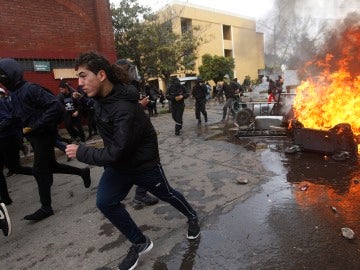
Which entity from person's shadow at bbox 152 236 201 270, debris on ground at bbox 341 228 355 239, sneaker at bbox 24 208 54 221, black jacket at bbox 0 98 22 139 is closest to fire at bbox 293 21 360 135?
debris on ground at bbox 341 228 355 239

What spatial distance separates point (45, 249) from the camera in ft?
12.1

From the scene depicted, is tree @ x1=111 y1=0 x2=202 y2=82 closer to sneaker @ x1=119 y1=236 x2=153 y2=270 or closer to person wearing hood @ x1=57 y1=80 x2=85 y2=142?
person wearing hood @ x1=57 y1=80 x2=85 y2=142

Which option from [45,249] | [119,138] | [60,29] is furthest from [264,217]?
[60,29]

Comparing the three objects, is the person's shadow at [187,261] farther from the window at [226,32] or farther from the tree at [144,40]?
the window at [226,32]

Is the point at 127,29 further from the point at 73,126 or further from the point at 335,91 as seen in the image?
the point at 335,91

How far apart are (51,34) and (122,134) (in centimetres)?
1004

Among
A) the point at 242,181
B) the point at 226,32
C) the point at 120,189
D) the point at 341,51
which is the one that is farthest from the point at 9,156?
the point at 226,32

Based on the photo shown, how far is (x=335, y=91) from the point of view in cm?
700

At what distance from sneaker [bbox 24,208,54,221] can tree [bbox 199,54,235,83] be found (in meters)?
29.9

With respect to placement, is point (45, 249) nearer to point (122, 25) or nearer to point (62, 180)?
point (62, 180)

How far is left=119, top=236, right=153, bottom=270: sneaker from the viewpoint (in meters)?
2.98

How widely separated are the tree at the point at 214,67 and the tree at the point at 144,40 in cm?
1468

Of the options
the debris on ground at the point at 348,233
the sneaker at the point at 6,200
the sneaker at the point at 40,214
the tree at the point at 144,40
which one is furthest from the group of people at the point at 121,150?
the tree at the point at 144,40

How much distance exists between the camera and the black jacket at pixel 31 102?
4168mm
